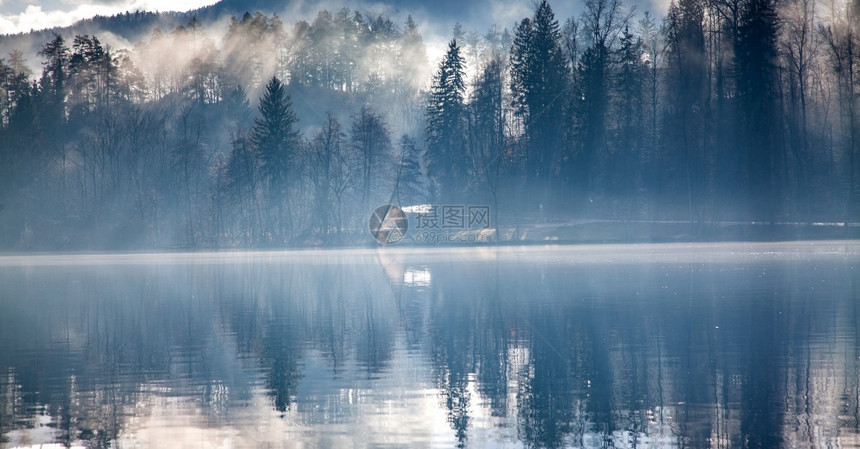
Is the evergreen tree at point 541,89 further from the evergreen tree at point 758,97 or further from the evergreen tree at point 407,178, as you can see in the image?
the evergreen tree at point 758,97

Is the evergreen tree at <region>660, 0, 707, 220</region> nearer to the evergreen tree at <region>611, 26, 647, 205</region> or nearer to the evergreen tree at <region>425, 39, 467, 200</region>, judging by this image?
the evergreen tree at <region>611, 26, 647, 205</region>

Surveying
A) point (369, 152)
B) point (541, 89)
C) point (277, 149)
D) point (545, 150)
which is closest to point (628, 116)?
point (545, 150)

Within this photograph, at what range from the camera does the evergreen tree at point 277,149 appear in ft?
289

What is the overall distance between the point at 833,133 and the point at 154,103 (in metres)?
101

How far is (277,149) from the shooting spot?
290ft

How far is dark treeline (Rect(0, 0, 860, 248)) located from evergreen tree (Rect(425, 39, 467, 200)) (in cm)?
21

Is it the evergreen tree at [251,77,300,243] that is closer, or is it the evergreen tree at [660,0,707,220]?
the evergreen tree at [660,0,707,220]

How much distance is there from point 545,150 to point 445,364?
247ft

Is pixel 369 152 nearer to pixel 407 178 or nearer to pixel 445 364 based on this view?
pixel 407 178

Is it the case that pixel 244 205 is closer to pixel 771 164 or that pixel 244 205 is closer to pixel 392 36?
pixel 771 164

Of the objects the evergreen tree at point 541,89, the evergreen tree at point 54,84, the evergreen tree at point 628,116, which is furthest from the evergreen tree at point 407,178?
the evergreen tree at point 54,84

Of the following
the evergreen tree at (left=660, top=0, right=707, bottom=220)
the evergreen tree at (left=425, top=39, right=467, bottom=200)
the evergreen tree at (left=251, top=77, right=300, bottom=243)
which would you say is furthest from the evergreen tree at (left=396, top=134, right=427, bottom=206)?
the evergreen tree at (left=660, top=0, right=707, bottom=220)

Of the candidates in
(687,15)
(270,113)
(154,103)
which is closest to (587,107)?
(687,15)

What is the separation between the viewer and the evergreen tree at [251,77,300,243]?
88.0 m
